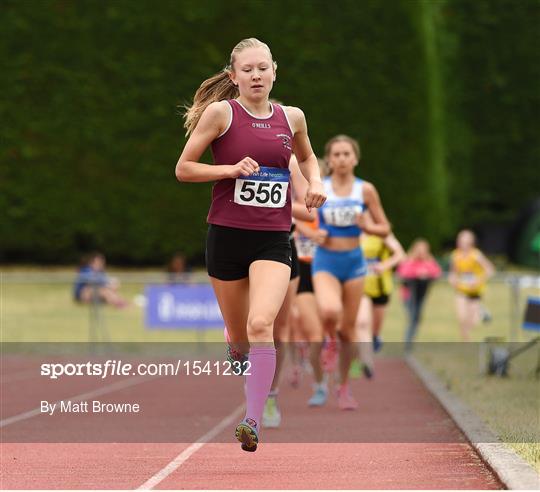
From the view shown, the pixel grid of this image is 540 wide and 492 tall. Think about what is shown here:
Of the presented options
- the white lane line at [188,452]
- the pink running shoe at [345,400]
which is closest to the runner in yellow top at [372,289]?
the pink running shoe at [345,400]

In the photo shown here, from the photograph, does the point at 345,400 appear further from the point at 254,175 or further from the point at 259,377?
the point at 254,175

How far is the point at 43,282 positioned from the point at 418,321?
5.58m

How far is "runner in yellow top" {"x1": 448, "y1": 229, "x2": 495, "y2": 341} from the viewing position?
64.7ft

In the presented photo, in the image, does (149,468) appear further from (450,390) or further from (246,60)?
(450,390)

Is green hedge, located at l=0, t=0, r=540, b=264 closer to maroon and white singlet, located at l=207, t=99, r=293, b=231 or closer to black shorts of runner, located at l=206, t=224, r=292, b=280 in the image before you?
black shorts of runner, located at l=206, t=224, r=292, b=280

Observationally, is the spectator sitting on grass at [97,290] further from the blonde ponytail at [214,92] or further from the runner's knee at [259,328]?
the runner's knee at [259,328]

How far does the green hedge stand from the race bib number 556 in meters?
17.8

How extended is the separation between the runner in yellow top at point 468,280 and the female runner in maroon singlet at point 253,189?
39.9 feet

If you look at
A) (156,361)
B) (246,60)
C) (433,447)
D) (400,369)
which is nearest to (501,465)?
(433,447)

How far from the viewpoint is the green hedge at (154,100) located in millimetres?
25672

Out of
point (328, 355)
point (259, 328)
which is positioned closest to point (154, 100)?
point (328, 355)

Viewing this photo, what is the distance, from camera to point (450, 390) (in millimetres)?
13000

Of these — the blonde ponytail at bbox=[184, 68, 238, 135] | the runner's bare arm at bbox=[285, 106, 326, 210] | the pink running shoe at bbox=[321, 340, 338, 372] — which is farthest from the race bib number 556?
the pink running shoe at bbox=[321, 340, 338, 372]

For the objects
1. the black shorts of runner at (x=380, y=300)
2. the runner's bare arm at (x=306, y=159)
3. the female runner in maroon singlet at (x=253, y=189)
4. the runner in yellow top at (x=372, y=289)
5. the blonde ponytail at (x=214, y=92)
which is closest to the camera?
the female runner in maroon singlet at (x=253, y=189)
